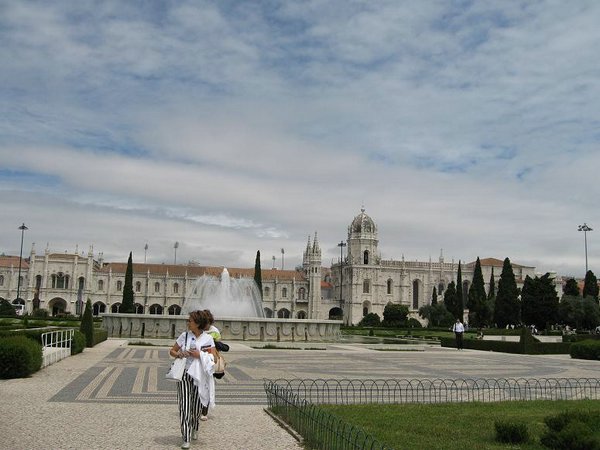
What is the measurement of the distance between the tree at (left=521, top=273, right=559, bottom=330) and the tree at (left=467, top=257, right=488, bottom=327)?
778 cm

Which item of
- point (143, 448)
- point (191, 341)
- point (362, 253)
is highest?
point (362, 253)

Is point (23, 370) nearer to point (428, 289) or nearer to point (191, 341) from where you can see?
point (191, 341)

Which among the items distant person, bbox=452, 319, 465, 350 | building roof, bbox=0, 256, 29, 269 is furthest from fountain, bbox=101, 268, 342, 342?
building roof, bbox=0, 256, 29, 269

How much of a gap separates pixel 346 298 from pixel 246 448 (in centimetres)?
8010

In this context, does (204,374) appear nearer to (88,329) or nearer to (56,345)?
(56,345)

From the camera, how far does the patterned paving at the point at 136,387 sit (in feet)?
35.1

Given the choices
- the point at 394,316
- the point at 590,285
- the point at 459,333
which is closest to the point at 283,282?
the point at 394,316

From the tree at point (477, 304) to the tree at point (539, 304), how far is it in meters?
7.78

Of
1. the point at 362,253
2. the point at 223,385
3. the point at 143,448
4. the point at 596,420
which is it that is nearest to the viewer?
the point at 143,448

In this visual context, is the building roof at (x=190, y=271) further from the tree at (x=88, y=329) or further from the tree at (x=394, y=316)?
the tree at (x=88, y=329)

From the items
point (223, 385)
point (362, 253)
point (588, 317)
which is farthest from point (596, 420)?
point (362, 253)

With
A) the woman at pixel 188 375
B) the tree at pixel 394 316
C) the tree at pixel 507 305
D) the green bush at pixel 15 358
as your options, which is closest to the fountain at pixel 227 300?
the green bush at pixel 15 358

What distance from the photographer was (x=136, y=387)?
12180mm

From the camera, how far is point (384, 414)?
9.25m
